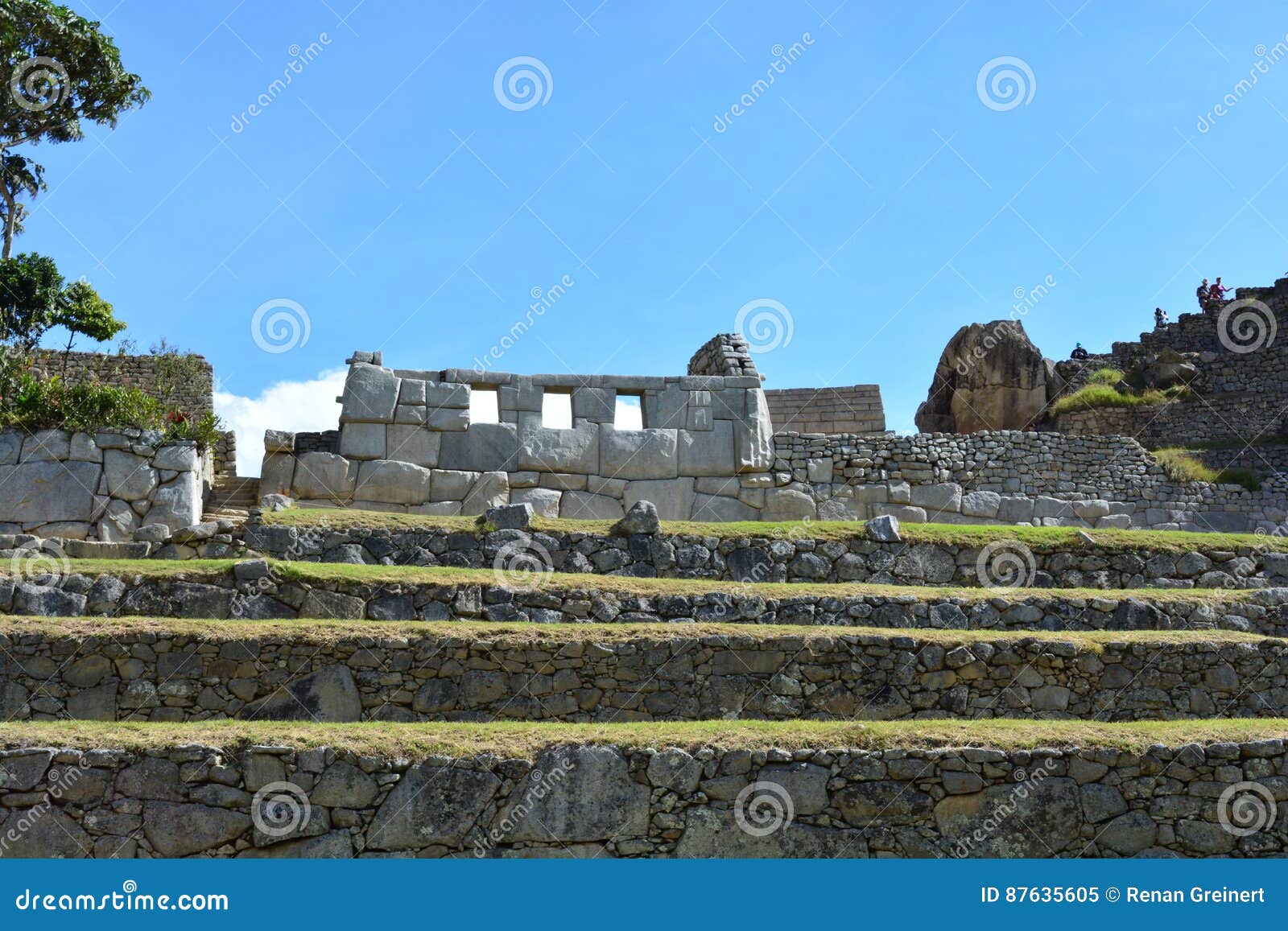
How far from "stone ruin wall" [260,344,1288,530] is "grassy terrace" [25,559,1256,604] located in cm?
462

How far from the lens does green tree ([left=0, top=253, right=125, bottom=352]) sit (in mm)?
21703

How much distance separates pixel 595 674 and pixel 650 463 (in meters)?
7.42

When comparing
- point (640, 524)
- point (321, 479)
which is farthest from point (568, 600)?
point (321, 479)

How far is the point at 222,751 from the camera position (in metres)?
7.02

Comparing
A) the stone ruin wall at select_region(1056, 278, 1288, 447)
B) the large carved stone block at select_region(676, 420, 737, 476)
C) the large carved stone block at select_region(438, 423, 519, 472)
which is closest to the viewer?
the large carved stone block at select_region(438, 423, 519, 472)

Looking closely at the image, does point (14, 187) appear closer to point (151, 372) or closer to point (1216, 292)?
point (151, 372)

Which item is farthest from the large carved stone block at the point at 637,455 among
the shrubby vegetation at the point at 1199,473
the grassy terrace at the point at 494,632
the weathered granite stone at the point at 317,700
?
the shrubby vegetation at the point at 1199,473

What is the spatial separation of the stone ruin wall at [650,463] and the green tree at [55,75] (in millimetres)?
11185

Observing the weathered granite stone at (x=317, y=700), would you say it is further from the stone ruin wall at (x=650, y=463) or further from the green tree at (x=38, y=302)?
the green tree at (x=38, y=302)

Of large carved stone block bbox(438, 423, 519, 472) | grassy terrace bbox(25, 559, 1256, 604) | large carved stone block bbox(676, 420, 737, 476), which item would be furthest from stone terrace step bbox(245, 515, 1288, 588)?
large carved stone block bbox(676, 420, 737, 476)

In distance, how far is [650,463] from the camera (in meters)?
16.2

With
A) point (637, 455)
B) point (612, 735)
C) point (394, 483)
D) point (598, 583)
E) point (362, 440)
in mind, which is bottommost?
point (612, 735)

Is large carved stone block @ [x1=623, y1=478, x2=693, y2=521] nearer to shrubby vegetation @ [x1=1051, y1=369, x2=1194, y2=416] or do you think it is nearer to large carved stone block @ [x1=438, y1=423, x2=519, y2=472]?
large carved stone block @ [x1=438, y1=423, x2=519, y2=472]

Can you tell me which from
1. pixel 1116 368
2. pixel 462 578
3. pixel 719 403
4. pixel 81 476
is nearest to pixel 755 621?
pixel 462 578
